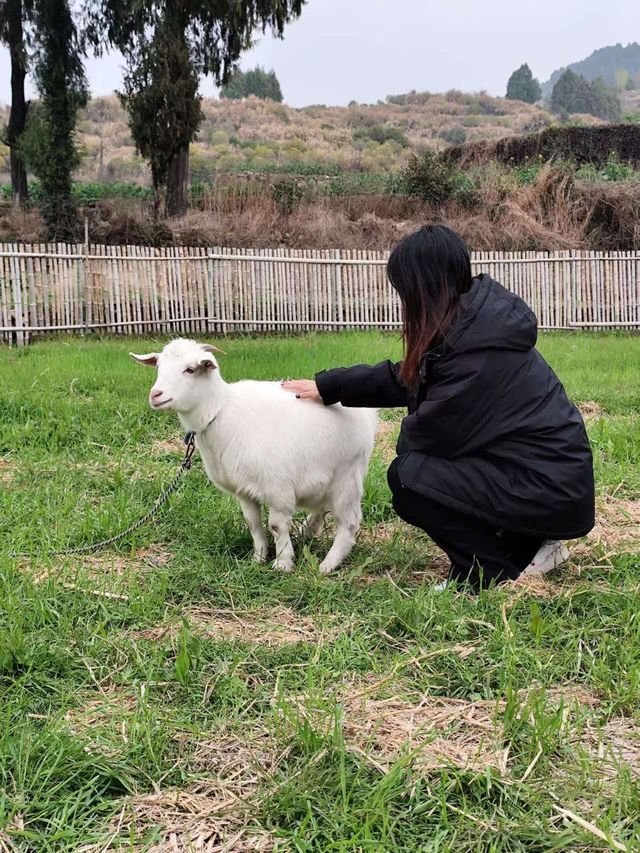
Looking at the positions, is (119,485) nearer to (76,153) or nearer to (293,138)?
(76,153)

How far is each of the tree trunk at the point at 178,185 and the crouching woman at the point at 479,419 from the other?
58.3 ft

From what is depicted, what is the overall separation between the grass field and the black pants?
0.50 feet

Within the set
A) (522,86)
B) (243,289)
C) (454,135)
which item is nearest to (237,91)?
(454,135)

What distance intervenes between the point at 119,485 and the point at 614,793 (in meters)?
3.92

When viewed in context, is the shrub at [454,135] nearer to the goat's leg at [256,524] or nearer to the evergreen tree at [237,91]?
the evergreen tree at [237,91]

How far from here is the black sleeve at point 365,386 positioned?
3814 mm

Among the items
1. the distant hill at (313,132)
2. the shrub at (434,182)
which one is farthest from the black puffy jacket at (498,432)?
the distant hill at (313,132)

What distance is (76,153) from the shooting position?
19.9 m

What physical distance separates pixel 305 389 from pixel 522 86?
119m

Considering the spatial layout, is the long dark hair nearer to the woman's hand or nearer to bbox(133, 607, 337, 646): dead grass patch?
the woman's hand

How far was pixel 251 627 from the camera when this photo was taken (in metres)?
3.28

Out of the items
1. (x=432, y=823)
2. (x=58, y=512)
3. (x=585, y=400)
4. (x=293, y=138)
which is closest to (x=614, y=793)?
(x=432, y=823)

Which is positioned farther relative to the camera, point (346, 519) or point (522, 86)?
point (522, 86)

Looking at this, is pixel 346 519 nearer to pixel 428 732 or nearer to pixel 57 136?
pixel 428 732
